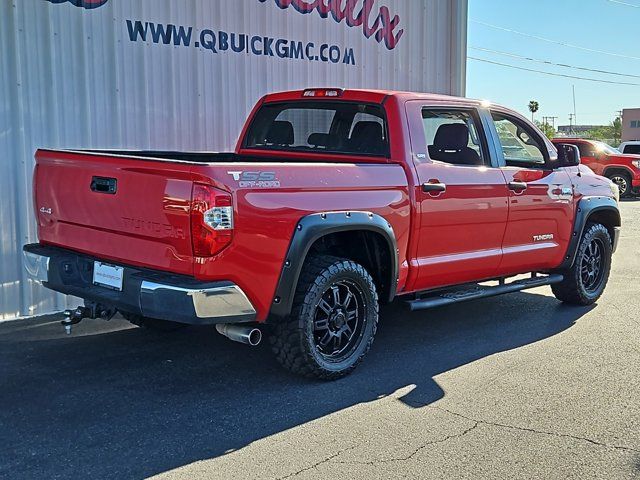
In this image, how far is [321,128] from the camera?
235 inches

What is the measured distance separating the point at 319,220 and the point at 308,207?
0.11 m

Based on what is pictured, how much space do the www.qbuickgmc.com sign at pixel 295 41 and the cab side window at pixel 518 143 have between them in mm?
3258

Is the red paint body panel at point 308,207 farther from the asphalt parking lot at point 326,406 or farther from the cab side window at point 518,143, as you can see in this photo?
the asphalt parking lot at point 326,406

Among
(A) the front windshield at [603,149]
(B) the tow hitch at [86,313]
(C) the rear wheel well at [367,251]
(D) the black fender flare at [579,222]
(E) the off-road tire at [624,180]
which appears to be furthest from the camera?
(A) the front windshield at [603,149]

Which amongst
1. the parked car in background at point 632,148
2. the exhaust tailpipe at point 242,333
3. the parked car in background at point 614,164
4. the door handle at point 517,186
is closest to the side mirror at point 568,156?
the door handle at point 517,186

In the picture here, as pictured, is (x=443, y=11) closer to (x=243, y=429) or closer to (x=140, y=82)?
(x=140, y=82)

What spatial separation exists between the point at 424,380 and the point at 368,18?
6060mm

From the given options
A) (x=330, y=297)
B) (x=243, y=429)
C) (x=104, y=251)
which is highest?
(x=104, y=251)

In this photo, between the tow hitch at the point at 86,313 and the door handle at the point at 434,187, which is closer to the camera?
the tow hitch at the point at 86,313

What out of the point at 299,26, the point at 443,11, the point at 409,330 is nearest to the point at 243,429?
the point at 409,330

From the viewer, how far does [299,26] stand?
28.8ft

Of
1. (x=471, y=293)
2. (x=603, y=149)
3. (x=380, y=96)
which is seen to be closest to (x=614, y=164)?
(x=603, y=149)

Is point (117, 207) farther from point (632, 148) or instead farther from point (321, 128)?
point (632, 148)

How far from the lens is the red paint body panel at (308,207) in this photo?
4.04m
